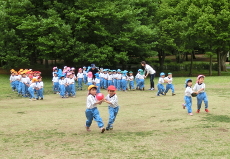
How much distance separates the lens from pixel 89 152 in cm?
854

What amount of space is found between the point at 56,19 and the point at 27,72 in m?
13.7

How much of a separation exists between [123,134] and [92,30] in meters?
28.1

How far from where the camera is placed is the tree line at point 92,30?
35.2m

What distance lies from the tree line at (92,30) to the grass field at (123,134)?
1953cm

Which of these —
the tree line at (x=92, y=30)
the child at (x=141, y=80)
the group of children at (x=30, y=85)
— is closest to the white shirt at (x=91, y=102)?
the group of children at (x=30, y=85)

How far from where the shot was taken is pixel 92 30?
37.6m

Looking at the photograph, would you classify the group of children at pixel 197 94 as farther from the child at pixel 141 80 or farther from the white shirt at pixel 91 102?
the child at pixel 141 80

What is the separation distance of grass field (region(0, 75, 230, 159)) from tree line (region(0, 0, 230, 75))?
19.5 meters

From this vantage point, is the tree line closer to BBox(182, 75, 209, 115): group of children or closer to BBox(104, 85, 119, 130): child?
BBox(182, 75, 209, 115): group of children

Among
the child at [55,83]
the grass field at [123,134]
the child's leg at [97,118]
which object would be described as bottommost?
the grass field at [123,134]

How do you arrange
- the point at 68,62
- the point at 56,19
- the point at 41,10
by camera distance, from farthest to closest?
1. the point at 68,62
2. the point at 41,10
3. the point at 56,19

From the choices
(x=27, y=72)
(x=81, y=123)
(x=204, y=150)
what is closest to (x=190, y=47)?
(x=27, y=72)

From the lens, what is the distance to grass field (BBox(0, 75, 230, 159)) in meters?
8.51

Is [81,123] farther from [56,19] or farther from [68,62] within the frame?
[68,62]
